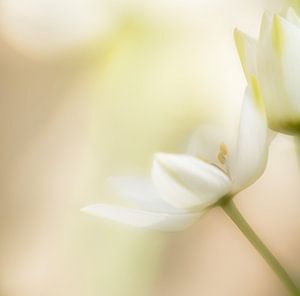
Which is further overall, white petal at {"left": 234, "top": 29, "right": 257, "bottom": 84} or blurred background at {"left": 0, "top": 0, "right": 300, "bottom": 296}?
blurred background at {"left": 0, "top": 0, "right": 300, "bottom": 296}

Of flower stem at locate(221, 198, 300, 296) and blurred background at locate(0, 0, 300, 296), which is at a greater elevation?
flower stem at locate(221, 198, 300, 296)

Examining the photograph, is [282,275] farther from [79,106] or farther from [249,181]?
[79,106]

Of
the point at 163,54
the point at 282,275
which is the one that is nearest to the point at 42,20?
the point at 163,54

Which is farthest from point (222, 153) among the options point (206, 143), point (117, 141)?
point (117, 141)

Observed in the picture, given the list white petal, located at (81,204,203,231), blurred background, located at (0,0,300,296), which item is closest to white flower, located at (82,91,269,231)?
white petal, located at (81,204,203,231)

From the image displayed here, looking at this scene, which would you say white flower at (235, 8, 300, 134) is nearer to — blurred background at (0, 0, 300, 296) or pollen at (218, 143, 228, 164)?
pollen at (218, 143, 228, 164)

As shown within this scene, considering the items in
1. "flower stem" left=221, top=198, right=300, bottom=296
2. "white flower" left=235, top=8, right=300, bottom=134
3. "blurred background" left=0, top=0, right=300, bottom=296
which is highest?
"white flower" left=235, top=8, right=300, bottom=134

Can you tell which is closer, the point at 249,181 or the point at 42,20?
the point at 249,181

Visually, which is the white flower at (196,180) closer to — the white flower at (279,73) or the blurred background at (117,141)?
the white flower at (279,73)

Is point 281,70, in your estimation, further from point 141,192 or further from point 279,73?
point 141,192
